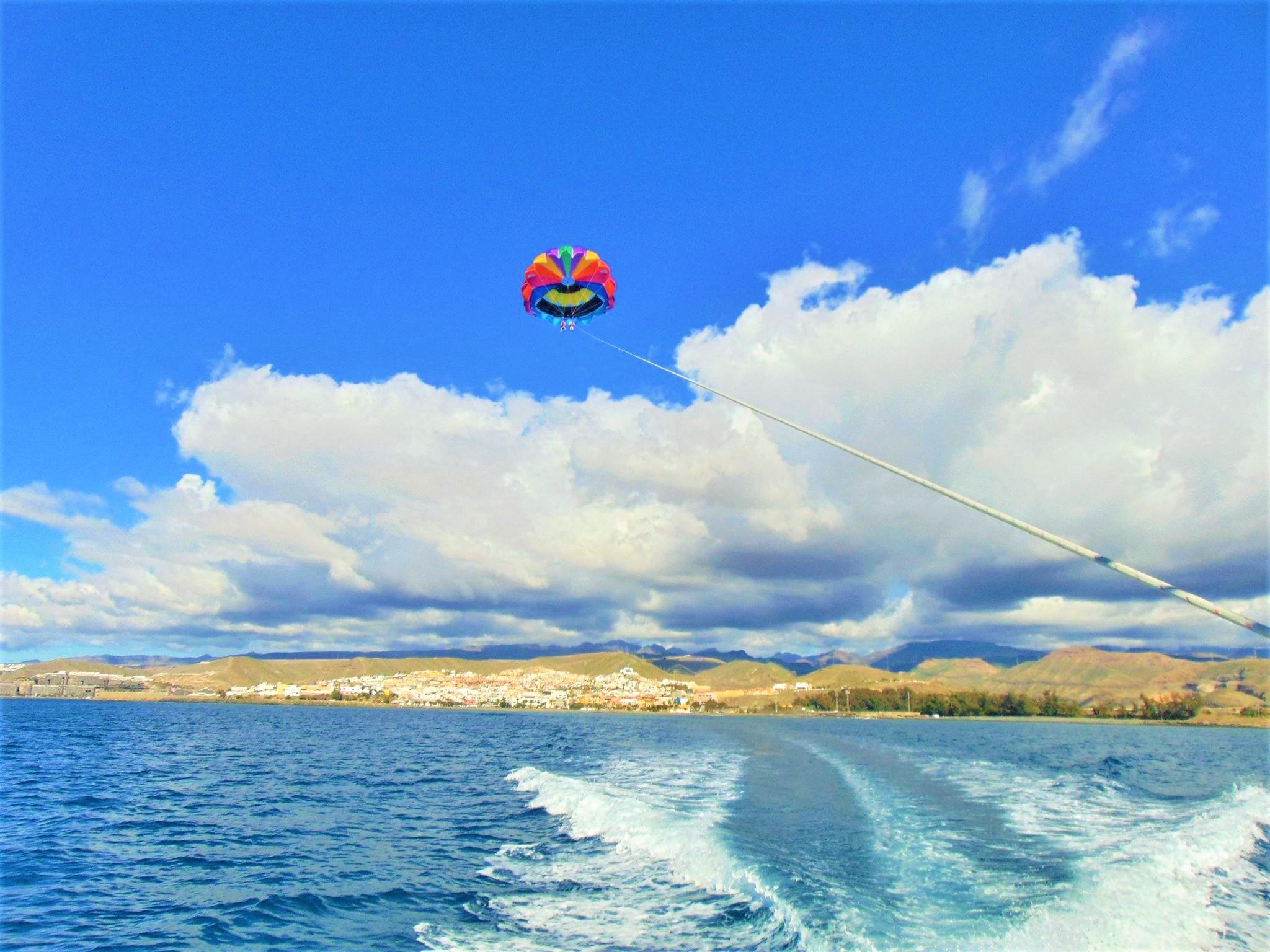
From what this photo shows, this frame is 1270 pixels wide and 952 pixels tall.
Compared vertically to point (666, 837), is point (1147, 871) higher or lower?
higher

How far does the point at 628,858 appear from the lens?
911 inches

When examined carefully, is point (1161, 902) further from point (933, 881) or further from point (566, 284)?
point (566, 284)

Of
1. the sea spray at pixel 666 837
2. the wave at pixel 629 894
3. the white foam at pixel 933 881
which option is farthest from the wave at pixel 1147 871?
the wave at pixel 629 894

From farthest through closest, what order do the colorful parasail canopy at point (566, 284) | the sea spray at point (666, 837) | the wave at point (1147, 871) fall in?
1. the colorful parasail canopy at point (566, 284)
2. the sea spray at point (666, 837)
3. the wave at point (1147, 871)

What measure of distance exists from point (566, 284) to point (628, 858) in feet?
63.8

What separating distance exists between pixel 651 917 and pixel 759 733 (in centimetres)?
8198

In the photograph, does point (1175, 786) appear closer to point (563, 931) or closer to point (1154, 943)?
point (1154, 943)

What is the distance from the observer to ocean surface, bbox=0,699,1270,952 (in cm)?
1634

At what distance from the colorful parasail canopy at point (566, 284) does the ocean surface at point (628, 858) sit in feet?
58.5

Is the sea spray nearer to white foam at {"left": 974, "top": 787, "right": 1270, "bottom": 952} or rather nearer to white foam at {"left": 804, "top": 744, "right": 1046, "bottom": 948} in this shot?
white foam at {"left": 804, "top": 744, "right": 1046, "bottom": 948}

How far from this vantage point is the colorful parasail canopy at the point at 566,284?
24.8 metres

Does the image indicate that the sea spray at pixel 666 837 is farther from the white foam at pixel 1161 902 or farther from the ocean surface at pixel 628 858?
the white foam at pixel 1161 902

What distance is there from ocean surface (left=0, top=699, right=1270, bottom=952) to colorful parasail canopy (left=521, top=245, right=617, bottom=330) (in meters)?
17.8

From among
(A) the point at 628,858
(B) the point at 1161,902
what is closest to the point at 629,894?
(A) the point at 628,858
